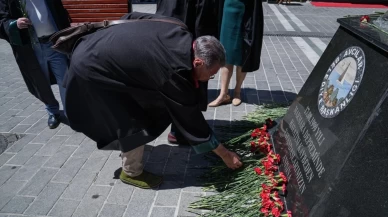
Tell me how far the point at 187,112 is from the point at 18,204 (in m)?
1.52

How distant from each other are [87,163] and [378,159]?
2.32 metres

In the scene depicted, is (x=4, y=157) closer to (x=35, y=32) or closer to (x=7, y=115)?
(x=7, y=115)

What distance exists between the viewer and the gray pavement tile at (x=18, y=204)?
2.32 metres

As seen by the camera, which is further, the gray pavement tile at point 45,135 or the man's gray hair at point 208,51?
the gray pavement tile at point 45,135

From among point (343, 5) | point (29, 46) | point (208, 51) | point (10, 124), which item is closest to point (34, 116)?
point (10, 124)

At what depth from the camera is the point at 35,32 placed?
A: 302cm

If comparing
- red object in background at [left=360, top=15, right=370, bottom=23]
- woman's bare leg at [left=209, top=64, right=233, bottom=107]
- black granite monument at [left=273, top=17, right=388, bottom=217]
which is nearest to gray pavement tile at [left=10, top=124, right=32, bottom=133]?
woman's bare leg at [left=209, top=64, right=233, bottom=107]

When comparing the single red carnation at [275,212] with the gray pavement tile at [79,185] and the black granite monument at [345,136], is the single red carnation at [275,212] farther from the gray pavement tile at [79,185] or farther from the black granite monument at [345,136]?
the gray pavement tile at [79,185]

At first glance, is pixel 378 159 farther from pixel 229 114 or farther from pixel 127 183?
pixel 229 114

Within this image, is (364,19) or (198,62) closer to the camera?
(198,62)

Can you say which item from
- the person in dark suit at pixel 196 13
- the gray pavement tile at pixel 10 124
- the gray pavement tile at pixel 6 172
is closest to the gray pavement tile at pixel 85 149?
the gray pavement tile at pixel 6 172

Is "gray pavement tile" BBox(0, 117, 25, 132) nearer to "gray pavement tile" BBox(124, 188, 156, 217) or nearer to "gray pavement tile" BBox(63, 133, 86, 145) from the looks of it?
Result: "gray pavement tile" BBox(63, 133, 86, 145)

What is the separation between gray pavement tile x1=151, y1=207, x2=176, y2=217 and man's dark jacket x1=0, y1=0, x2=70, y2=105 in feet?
6.32

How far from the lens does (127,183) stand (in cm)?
261
